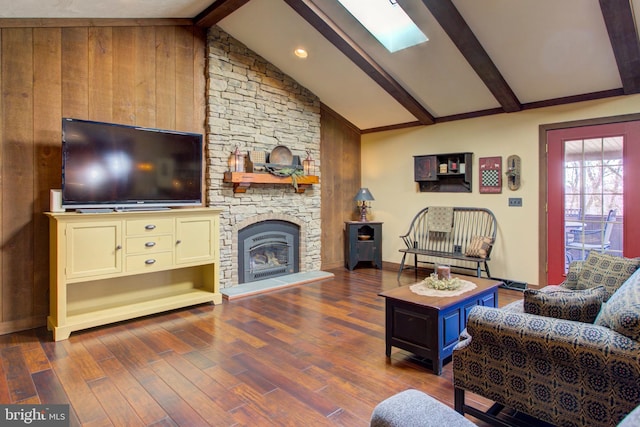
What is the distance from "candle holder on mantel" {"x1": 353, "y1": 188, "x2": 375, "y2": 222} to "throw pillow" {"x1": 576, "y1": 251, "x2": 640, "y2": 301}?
3498 mm

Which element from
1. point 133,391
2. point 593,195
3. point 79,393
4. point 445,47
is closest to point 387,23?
point 445,47

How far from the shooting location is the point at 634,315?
1.52m

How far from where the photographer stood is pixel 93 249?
132 inches

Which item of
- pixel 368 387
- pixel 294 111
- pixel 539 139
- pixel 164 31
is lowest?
pixel 368 387

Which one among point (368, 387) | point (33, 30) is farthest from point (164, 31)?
point (368, 387)

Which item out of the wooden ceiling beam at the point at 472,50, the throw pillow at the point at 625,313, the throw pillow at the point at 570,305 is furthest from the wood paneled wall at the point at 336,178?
the throw pillow at the point at 625,313

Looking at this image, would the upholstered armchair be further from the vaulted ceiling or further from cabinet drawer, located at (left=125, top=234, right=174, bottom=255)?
cabinet drawer, located at (left=125, top=234, right=174, bottom=255)

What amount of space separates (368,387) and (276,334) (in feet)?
3.72

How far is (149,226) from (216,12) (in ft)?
8.05

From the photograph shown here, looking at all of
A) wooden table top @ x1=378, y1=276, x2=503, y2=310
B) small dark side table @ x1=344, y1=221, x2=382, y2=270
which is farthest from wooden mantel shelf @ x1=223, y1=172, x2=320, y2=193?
wooden table top @ x1=378, y1=276, x2=503, y2=310

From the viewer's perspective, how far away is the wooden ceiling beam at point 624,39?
3129 millimetres

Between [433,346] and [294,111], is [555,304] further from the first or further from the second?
[294,111]

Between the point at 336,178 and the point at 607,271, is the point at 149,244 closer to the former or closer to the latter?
the point at 336,178

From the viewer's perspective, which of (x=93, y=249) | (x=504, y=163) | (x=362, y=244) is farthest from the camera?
(x=362, y=244)
